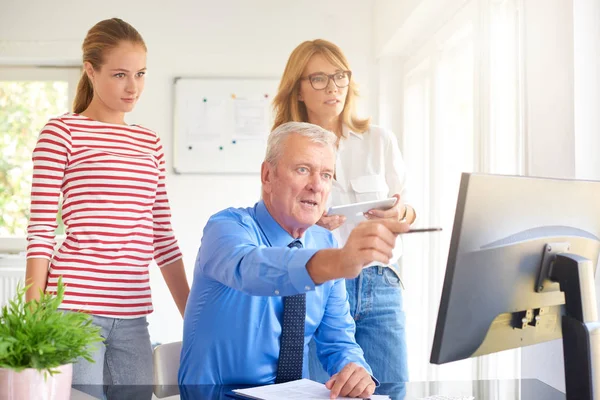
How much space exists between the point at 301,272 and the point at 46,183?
0.84 m

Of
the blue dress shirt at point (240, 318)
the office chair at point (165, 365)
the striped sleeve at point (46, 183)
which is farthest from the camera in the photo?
the striped sleeve at point (46, 183)

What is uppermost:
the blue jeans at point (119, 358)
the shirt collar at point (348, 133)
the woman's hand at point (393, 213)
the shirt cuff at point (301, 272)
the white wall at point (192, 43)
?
the white wall at point (192, 43)

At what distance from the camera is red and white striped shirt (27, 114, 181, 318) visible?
1.71 metres

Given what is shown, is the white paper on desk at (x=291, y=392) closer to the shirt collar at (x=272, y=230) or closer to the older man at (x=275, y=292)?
the older man at (x=275, y=292)

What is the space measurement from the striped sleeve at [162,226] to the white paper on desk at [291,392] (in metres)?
0.71

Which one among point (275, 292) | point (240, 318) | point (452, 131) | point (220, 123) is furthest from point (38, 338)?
point (220, 123)

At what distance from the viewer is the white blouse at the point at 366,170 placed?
2.17 m

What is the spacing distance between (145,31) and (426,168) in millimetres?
1915

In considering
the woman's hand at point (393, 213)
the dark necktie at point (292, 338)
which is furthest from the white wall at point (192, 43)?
the dark necktie at point (292, 338)

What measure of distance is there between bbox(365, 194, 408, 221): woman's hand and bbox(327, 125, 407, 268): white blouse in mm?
121

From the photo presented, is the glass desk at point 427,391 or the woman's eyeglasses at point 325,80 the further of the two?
the woman's eyeglasses at point 325,80

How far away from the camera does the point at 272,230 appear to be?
5.33ft

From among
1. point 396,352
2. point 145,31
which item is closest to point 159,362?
point 396,352

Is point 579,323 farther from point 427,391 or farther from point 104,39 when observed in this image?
point 104,39
